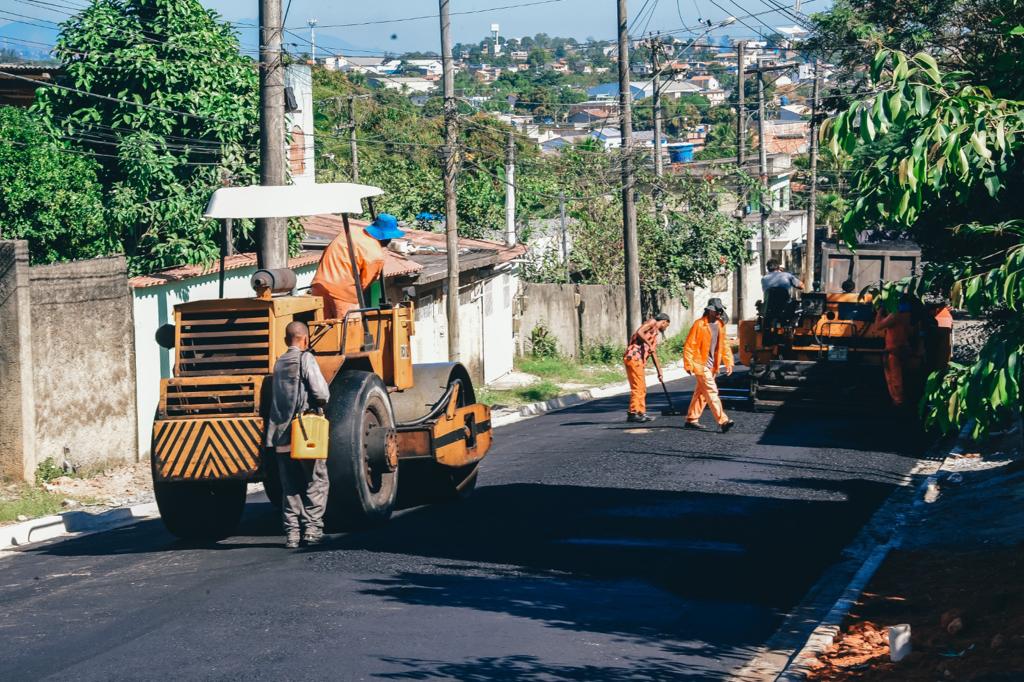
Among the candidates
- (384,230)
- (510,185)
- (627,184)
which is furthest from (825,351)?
(510,185)

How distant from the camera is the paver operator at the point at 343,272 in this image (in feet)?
34.6

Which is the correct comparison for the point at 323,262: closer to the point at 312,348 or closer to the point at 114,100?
the point at 312,348

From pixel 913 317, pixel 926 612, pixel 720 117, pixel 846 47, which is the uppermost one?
pixel 720 117

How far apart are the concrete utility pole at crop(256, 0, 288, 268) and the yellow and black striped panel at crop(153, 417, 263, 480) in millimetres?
5150

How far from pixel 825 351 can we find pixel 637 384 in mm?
2965

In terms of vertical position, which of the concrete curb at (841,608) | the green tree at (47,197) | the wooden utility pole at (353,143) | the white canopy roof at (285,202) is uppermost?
the wooden utility pole at (353,143)

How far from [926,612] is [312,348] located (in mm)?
4796

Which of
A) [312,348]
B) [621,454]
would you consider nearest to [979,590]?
[312,348]

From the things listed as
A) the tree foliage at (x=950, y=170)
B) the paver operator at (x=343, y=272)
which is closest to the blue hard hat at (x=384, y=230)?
the paver operator at (x=343, y=272)

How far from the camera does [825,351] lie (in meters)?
18.9

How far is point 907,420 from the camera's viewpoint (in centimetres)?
1758

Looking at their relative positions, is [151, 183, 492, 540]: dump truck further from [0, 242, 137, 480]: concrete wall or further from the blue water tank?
the blue water tank

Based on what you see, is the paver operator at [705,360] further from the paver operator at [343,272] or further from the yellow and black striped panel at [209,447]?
the yellow and black striped panel at [209,447]

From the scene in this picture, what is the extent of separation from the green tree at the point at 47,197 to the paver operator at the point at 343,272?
6.94 meters
